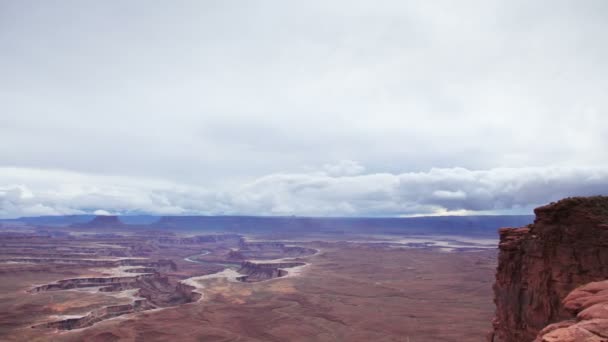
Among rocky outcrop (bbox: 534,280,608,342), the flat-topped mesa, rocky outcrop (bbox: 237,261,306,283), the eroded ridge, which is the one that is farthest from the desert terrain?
rocky outcrop (bbox: 534,280,608,342)

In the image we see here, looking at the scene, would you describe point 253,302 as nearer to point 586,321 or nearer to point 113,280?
point 113,280

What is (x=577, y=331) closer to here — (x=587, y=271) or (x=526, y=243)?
(x=587, y=271)

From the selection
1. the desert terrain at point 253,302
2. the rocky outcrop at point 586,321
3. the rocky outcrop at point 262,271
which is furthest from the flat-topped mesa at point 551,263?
the rocky outcrop at point 262,271

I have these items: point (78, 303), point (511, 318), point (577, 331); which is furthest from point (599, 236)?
point (78, 303)

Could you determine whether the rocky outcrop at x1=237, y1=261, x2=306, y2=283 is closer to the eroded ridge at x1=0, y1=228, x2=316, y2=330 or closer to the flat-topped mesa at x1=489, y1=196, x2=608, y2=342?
the eroded ridge at x1=0, y1=228, x2=316, y2=330

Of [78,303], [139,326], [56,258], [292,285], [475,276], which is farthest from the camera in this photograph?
[56,258]

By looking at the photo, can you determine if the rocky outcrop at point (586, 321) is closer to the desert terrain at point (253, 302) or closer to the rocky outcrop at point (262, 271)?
the desert terrain at point (253, 302)
